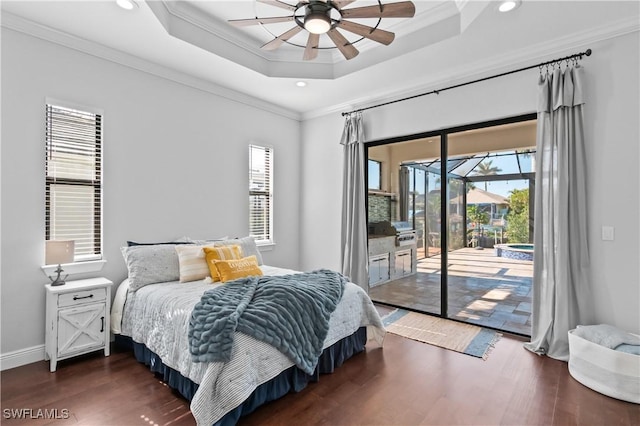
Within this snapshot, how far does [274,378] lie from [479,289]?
277 centimetres

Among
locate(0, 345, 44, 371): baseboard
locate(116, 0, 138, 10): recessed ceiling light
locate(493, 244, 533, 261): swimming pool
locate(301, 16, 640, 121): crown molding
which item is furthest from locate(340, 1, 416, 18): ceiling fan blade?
locate(0, 345, 44, 371): baseboard

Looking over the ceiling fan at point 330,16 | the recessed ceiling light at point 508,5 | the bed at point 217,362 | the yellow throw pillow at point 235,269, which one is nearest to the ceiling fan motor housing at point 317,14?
the ceiling fan at point 330,16

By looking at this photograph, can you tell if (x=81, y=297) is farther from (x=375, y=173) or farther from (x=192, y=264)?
(x=375, y=173)

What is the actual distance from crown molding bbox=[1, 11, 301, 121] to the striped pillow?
1940 mm

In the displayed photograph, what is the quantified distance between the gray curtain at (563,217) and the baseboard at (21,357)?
14.2 ft

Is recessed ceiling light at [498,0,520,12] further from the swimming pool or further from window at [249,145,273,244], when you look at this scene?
window at [249,145,273,244]

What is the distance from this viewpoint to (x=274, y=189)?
5004 mm

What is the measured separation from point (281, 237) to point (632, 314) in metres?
3.98

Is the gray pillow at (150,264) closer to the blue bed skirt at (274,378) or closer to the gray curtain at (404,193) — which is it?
the blue bed skirt at (274,378)

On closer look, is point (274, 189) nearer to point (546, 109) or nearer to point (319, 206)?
point (319, 206)

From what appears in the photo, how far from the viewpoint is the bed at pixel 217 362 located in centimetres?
193

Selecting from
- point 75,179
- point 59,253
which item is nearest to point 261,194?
point 75,179

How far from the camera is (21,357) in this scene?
9.08 ft

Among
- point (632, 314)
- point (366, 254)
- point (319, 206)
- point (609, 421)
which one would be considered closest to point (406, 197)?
point (366, 254)
